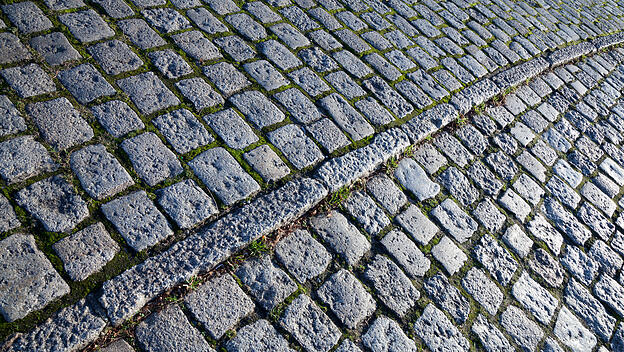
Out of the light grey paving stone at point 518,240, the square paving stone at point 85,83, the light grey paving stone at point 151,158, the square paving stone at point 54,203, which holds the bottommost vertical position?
the square paving stone at point 54,203

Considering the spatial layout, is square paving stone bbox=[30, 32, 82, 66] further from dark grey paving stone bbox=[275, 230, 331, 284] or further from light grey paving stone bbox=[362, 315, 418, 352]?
light grey paving stone bbox=[362, 315, 418, 352]

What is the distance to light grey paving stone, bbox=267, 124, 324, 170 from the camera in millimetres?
3104

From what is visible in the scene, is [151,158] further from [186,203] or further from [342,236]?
[342,236]

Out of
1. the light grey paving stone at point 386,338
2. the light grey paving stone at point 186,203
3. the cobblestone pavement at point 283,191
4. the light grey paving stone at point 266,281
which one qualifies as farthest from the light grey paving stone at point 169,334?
the light grey paving stone at point 386,338

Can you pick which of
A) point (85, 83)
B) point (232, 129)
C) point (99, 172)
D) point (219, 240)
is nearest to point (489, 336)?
point (219, 240)

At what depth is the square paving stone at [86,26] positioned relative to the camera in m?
3.41

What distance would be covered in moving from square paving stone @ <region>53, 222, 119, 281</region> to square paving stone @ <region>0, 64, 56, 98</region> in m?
1.14

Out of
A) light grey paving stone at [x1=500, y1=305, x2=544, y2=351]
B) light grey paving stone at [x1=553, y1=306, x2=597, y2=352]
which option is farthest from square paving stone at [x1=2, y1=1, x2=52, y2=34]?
light grey paving stone at [x1=553, y1=306, x2=597, y2=352]

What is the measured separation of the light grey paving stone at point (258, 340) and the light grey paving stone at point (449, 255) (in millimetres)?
1206

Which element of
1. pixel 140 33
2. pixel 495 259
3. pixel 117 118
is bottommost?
pixel 495 259

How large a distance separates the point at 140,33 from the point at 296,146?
1.62 meters

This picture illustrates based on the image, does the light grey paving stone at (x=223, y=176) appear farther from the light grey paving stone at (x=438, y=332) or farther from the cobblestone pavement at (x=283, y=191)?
the light grey paving stone at (x=438, y=332)

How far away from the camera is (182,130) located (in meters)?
3.01

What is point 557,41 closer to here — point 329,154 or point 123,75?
point 329,154
